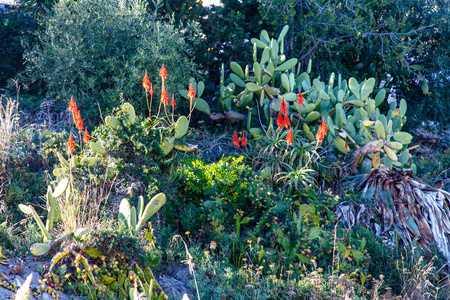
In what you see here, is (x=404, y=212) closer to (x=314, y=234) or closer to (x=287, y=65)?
(x=314, y=234)

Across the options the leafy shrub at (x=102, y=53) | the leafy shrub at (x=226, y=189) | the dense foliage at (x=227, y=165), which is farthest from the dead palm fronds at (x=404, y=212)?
the leafy shrub at (x=102, y=53)

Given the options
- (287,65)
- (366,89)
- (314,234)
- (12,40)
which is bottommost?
(314,234)

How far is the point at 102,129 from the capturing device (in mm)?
5027

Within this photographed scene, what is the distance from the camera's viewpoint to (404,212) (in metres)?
5.20

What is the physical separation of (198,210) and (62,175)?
1.53 meters

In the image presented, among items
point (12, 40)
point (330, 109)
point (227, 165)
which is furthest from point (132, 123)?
point (12, 40)

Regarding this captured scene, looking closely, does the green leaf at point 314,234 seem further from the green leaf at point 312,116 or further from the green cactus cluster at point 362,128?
the green leaf at point 312,116

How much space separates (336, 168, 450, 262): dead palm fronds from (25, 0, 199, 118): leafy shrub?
344 centimetres

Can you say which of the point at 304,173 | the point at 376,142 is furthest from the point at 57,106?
the point at 376,142

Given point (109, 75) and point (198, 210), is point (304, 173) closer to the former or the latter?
point (198, 210)

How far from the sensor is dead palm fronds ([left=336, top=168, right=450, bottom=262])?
16.7 feet

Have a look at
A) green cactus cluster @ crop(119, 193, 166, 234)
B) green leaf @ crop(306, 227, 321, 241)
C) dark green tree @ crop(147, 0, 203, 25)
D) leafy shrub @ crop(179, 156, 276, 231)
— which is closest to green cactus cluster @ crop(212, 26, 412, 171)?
leafy shrub @ crop(179, 156, 276, 231)

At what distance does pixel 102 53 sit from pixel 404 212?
4.98 metres

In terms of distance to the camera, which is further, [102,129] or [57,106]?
[57,106]
